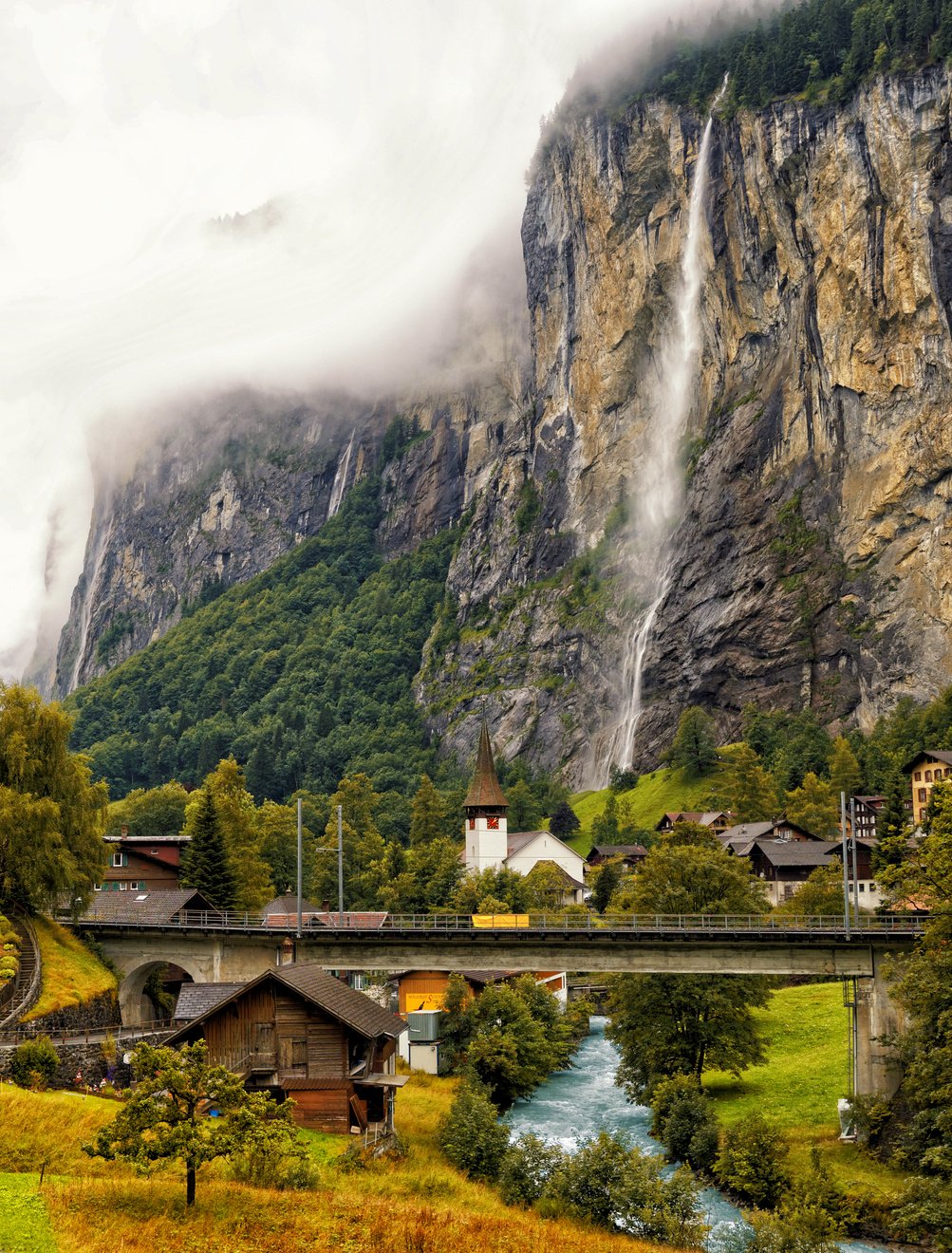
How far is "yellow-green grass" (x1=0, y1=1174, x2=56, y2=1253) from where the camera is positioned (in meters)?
31.9

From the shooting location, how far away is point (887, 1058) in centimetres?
5866

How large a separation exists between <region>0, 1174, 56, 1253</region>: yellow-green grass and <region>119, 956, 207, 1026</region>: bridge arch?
113ft

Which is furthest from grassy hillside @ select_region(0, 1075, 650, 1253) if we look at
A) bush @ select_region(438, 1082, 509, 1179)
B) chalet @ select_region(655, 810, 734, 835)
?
chalet @ select_region(655, 810, 734, 835)


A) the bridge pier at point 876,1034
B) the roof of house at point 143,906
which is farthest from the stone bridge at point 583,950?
the roof of house at point 143,906

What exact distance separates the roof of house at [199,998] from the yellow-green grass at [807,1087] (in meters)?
Result: 23.1

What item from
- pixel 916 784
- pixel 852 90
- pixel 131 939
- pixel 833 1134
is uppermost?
pixel 852 90

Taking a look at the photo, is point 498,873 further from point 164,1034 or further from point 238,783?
point 164,1034

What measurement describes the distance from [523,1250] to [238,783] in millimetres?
116071

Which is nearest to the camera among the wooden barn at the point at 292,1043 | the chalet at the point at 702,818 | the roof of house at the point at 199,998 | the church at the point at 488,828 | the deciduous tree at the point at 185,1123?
the deciduous tree at the point at 185,1123

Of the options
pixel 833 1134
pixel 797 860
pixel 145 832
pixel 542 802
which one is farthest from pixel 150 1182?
pixel 542 802

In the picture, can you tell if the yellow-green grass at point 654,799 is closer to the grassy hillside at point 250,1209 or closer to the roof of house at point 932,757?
the roof of house at point 932,757

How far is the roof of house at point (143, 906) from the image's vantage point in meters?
Result: 81.3

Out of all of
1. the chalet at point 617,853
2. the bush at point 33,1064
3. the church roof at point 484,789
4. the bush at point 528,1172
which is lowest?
the bush at point 528,1172

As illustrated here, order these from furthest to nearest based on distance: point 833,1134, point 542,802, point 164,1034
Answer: point 542,802 < point 164,1034 < point 833,1134
